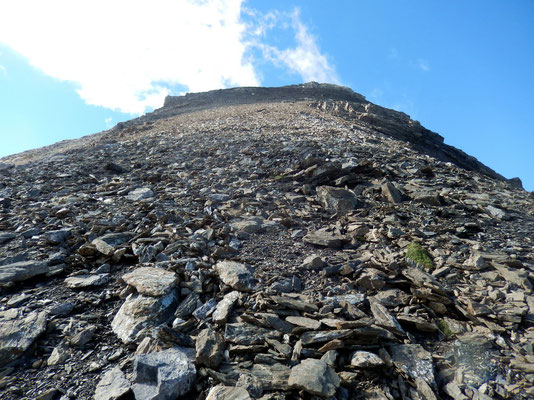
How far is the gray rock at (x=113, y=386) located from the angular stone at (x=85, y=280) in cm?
212

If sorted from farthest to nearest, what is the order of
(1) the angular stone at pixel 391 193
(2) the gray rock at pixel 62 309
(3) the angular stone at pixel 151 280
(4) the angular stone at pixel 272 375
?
(1) the angular stone at pixel 391 193
(3) the angular stone at pixel 151 280
(2) the gray rock at pixel 62 309
(4) the angular stone at pixel 272 375

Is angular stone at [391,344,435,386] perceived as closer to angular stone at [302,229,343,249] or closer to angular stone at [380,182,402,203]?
angular stone at [302,229,343,249]

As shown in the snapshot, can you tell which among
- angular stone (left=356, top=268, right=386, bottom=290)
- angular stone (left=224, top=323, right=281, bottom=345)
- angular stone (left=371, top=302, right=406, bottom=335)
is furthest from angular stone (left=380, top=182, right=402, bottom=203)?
angular stone (left=224, top=323, right=281, bottom=345)

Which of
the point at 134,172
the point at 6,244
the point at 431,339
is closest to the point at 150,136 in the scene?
the point at 134,172

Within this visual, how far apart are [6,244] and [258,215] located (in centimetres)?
Answer: 575

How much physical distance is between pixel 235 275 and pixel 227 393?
80.7 inches

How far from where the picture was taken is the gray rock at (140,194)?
8.88m

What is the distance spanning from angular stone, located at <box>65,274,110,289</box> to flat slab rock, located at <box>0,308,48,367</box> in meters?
0.73

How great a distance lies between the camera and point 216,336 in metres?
3.74

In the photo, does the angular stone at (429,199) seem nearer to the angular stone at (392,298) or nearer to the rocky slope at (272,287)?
the rocky slope at (272,287)

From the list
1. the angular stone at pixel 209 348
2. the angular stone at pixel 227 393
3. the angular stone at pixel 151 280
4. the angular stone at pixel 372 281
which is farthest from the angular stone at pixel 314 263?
the angular stone at pixel 227 393

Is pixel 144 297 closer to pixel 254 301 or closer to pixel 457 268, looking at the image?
pixel 254 301

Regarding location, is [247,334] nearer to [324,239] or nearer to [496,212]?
[324,239]

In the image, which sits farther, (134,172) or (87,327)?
(134,172)
